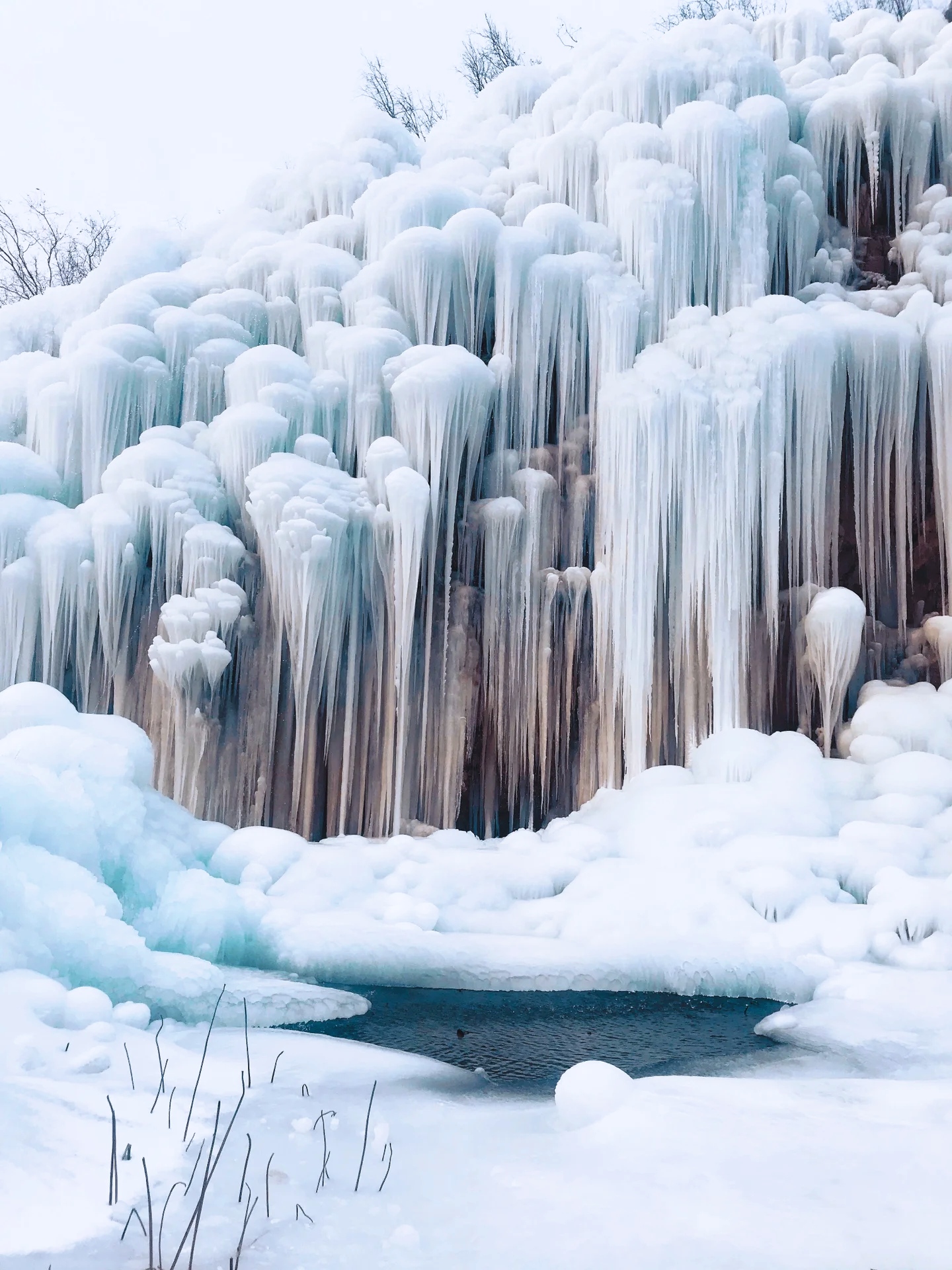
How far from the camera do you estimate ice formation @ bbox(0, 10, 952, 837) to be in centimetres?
682

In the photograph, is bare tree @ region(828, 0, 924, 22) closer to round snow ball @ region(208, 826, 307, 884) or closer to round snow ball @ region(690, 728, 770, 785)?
round snow ball @ region(690, 728, 770, 785)

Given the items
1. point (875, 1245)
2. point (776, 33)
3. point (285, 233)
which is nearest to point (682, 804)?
point (875, 1245)

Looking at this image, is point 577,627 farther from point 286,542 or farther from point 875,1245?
point 875,1245

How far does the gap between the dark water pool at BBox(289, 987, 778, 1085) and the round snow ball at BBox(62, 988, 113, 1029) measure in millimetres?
882

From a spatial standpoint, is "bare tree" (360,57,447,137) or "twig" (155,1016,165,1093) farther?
"bare tree" (360,57,447,137)

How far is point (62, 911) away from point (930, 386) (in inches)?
273

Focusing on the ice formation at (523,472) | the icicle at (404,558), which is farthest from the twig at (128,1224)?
the icicle at (404,558)

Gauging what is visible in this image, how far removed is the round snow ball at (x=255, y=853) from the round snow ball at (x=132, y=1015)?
1946mm

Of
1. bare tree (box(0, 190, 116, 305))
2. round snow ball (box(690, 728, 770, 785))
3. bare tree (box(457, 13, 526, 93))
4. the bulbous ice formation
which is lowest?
round snow ball (box(690, 728, 770, 785))

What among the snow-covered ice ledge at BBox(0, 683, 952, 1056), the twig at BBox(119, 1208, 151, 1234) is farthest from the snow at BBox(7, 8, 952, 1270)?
the twig at BBox(119, 1208, 151, 1234)

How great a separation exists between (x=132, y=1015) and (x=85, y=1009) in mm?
224

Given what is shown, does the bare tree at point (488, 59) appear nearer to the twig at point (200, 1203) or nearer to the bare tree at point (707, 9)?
the bare tree at point (707, 9)

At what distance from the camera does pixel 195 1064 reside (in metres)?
2.94

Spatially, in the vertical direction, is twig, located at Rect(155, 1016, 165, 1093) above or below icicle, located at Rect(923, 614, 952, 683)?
below
